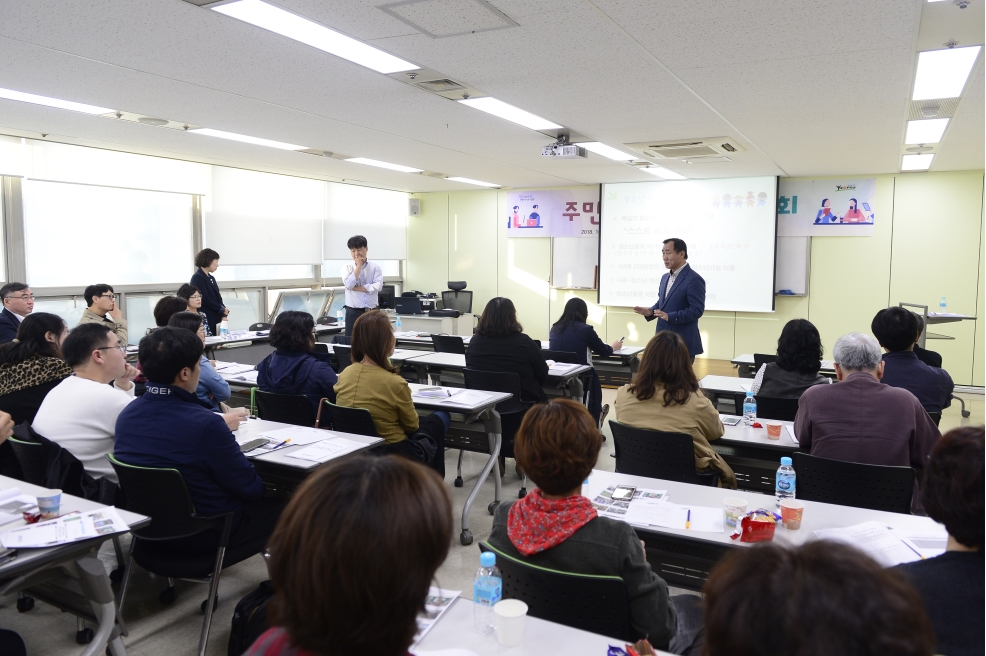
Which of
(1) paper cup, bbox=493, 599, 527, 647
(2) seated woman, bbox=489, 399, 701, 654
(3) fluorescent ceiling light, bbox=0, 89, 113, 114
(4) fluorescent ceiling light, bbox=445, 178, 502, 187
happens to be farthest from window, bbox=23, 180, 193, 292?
(1) paper cup, bbox=493, 599, 527, 647

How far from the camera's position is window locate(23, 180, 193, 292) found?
705 cm

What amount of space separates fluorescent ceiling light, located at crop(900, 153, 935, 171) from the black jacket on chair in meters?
5.41

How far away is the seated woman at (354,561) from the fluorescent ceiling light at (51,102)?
5.41 m

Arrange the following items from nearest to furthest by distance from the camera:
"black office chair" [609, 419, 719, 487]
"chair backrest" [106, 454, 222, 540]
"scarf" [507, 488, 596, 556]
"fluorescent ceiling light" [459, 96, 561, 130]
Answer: "scarf" [507, 488, 596, 556] → "chair backrest" [106, 454, 222, 540] → "black office chair" [609, 419, 719, 487] → "fluorescent ceiling light" [459, 96, 561, 130]

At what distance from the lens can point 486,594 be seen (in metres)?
1.67

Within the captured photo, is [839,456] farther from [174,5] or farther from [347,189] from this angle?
[347,189]

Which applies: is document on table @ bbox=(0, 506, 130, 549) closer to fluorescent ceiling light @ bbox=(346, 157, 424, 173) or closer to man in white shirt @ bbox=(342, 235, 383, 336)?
man in white shirt @ bbox=(342, 235, 383, 336)

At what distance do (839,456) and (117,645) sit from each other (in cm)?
288

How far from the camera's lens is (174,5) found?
3.12 meters

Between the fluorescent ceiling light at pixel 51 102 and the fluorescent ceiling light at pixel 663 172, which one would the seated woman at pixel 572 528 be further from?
the fluorescent ceiling light at pixel 663 172

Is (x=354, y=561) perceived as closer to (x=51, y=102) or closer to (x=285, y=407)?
(x=285, y=407)

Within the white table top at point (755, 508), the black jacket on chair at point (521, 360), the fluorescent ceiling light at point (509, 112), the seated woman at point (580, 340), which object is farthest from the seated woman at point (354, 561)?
the seated woman at point (580, 340)

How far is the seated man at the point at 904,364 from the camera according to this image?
3.73m

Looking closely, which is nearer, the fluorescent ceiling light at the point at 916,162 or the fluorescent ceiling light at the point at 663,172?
the fluorescent ceiling light at the point at 916,162
